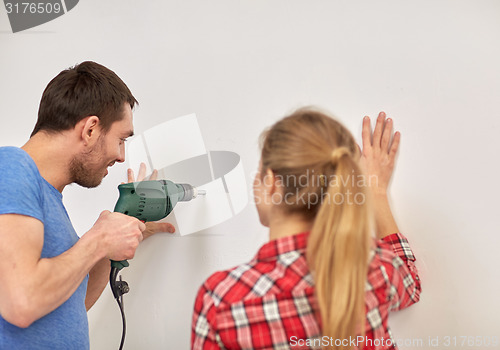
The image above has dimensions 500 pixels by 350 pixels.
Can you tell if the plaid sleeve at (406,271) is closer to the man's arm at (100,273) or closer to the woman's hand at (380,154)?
the woman's hand at (380,154)

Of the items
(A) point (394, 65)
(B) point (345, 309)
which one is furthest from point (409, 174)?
(B) point (345, 309)

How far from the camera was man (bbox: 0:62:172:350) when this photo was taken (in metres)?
0.97

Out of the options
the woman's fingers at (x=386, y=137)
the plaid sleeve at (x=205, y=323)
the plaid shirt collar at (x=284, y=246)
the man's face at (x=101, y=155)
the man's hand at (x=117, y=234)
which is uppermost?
the man's face at (x=101, y=155)

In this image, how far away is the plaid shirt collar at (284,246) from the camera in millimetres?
853

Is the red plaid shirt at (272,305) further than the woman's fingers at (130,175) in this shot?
No

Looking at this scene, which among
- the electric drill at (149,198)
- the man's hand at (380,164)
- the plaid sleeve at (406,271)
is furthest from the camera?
the electric drill at (149,198)

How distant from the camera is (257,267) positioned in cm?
86

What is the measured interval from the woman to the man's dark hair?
57 cm

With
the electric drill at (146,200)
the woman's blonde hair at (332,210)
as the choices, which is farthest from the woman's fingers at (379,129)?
the electric drill at (146,200)

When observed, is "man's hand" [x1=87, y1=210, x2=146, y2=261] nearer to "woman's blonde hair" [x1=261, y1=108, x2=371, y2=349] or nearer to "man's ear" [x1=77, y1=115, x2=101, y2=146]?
"man's ear" [x1=77, y1=115, x2=101, y2=146]

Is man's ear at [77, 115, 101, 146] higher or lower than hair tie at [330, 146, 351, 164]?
higher

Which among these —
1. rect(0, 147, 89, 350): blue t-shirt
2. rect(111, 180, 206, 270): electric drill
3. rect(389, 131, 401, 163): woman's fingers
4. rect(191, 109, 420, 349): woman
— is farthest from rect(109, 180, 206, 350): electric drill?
rect(389, 131, 401, 163): woman's fingers

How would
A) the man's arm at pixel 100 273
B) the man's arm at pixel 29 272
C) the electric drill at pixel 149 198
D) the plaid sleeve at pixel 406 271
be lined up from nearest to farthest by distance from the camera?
the man's arm at pixel 29 272, the plaid sleeve at pixel 406 271, the electric drill at pixel 149 198, the man's arm at pixel 100 273

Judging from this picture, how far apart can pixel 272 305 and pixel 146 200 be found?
0.62m
